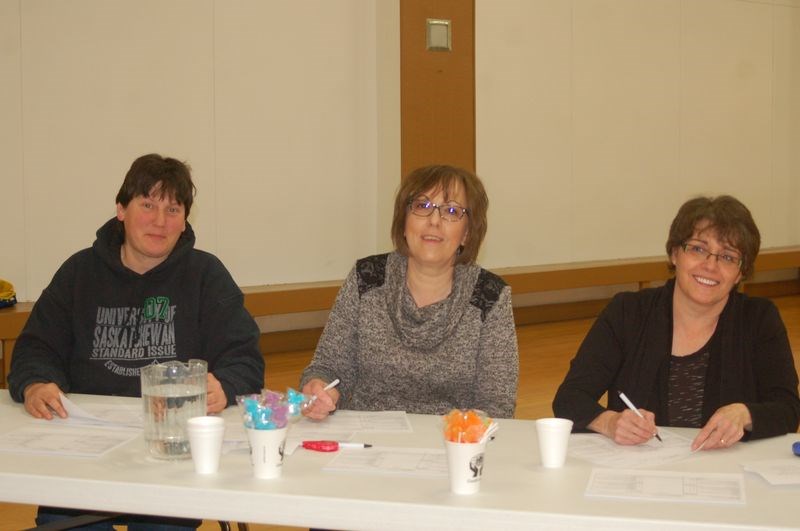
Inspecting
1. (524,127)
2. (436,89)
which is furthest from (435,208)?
(524,127)

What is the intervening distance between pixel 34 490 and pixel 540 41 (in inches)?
276

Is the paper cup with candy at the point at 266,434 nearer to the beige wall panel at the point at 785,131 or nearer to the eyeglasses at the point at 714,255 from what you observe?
the eyeglasses at the point at 714,255

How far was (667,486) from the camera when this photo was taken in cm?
183

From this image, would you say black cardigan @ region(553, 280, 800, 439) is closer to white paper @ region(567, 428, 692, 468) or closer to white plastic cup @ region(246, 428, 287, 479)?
white paper @ region(567, 428, 692, 468)

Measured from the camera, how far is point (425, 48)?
24.3ft

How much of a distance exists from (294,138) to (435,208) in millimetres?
4412

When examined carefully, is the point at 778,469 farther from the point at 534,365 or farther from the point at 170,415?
the point at 534,365

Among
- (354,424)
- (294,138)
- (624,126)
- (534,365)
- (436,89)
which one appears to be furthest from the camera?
(624,126)

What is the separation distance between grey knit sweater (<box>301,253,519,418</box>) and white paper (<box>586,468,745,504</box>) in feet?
2.43

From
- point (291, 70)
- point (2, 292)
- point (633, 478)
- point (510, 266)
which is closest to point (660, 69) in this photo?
point (510, 266)

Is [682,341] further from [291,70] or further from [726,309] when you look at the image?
[291,70]

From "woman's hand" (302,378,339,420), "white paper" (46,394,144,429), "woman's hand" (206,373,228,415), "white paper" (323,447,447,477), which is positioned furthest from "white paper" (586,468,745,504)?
"white paper" (46,394,144,429)

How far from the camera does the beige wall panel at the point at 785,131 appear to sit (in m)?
9.72

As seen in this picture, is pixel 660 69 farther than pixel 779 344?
Yes
